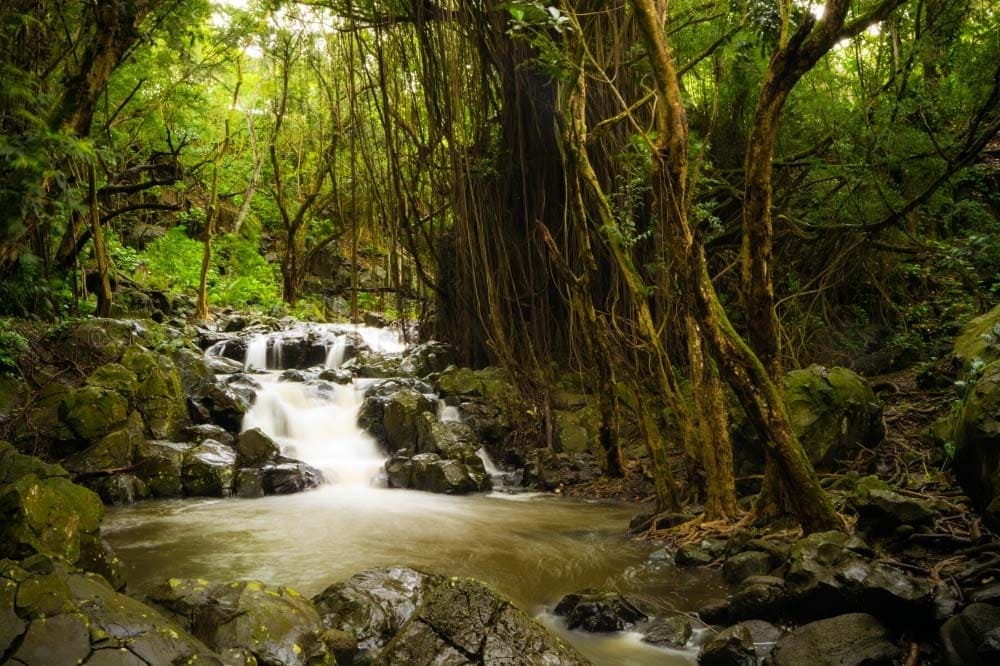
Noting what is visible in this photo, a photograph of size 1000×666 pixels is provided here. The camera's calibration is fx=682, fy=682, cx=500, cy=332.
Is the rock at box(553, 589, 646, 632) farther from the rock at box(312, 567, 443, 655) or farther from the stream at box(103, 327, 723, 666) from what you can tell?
the rock at box(312, 567, 443, 655)

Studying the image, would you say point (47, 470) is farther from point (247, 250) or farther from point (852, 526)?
point (247, 250)

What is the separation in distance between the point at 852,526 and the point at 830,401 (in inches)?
79.0

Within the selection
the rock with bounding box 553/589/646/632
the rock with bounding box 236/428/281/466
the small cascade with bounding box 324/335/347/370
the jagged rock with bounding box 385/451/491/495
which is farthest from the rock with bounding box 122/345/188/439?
the rock with bounding box 553/589/646/632

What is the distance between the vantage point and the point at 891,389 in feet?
22.7

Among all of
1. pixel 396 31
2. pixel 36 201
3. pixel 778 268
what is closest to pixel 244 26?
pixel 396 31

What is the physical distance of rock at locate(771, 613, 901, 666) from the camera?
9.07 feet

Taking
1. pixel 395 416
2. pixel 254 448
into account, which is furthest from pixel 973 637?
pixel 254 448

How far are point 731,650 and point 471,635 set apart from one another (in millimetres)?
1206

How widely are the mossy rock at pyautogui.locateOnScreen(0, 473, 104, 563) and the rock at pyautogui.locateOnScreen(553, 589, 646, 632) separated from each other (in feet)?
9.03

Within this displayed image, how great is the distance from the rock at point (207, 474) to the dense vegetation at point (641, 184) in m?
2.08

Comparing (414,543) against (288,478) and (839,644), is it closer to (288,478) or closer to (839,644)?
(288,478)

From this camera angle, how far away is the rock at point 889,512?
143 inches

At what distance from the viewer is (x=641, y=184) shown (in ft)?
23.5

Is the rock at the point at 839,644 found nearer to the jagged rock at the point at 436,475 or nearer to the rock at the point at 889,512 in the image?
the rock at the point at 889,512
